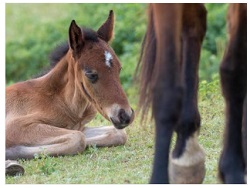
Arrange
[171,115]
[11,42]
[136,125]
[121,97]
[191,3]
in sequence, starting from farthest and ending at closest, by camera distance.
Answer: [11,42], [136,125], [121,97], [191,3], [171,115]

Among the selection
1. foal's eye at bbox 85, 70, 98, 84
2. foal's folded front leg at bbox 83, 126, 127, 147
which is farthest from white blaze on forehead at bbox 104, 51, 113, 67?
foal's folded front leg at bbox 83, 126, 127, 147

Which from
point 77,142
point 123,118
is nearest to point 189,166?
point 123,118

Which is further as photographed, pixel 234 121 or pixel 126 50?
pixel 126 50

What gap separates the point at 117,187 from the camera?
4.48m

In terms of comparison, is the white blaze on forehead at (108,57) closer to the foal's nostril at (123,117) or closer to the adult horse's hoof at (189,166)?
the foal's nostril at (123,117)

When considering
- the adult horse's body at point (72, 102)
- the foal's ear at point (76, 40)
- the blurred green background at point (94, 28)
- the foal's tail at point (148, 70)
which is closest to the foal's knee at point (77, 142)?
the adult horse's body at point (72, 102)

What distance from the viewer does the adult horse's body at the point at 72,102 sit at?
6090 mm

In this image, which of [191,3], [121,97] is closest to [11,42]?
[121,97]

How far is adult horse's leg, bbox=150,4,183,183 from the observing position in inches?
166

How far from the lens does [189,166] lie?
4.55 metres

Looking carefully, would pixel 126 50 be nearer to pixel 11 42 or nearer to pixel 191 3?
pixel 11 42

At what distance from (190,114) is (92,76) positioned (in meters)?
1.60

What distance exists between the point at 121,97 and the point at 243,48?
1.76 m

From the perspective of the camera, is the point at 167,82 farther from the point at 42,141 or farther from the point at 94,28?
the point at 94,28
